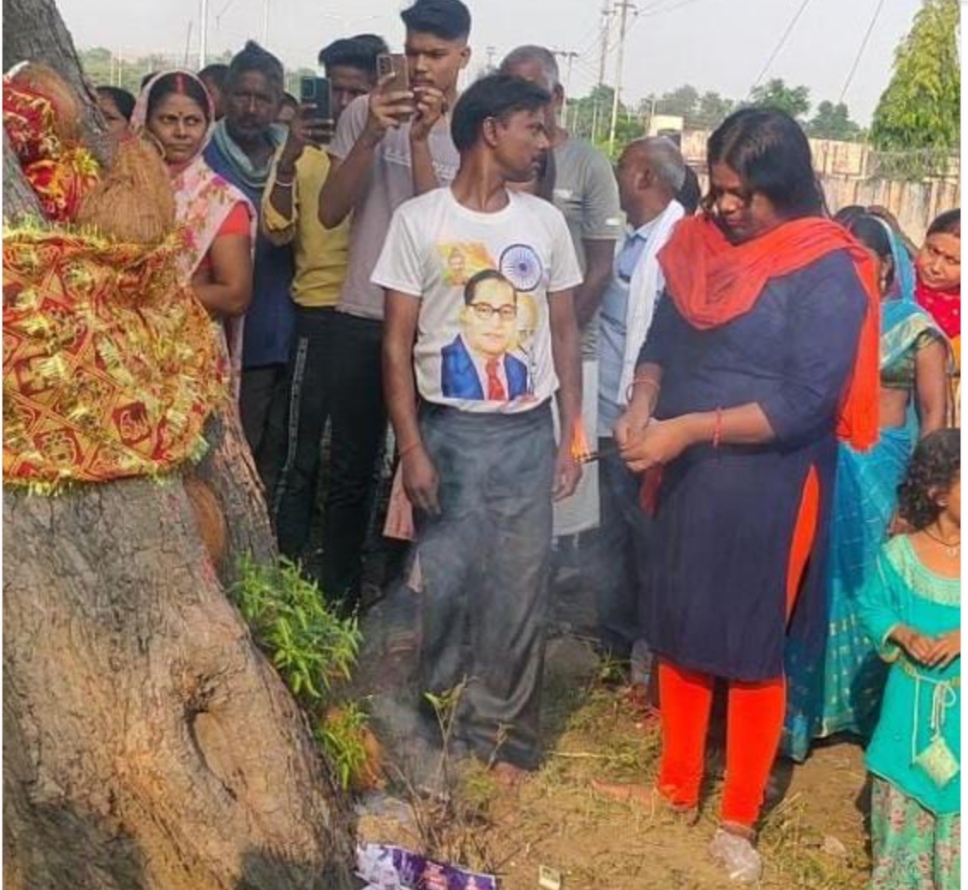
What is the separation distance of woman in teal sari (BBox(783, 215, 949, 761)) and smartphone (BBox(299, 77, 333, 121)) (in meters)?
1.83

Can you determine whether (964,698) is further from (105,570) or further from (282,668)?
(105,570)

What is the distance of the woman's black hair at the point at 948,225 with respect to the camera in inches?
183

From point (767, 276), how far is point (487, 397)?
83 centimetres

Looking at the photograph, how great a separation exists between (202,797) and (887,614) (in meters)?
1.66

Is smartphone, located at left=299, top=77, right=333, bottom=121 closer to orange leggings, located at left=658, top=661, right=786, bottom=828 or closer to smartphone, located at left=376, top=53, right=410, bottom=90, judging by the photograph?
smartphone, located at left=376, top=53, right=410, bottom=90

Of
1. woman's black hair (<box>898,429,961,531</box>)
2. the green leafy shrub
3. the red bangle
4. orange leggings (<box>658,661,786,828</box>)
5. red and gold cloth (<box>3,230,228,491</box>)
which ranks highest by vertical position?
red and gold cloth (<box>3,230,228,491</box>)

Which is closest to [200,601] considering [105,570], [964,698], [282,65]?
[105,570]

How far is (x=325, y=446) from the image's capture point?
5.37m

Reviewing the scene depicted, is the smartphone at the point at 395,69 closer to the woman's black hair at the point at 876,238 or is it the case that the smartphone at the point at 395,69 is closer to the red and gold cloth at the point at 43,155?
the red and gold cloth at the point at 43,155

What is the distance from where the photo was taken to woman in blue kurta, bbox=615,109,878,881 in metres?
3.62

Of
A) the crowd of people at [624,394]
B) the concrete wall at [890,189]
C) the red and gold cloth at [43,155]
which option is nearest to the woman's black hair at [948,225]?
the crowd of people at [624,394]

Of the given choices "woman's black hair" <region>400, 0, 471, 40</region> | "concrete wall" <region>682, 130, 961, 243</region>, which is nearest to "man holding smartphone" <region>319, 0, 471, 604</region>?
"woman's black hair" <region>400, 0, 471, 40</region>

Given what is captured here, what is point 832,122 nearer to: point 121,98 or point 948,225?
point 948,225

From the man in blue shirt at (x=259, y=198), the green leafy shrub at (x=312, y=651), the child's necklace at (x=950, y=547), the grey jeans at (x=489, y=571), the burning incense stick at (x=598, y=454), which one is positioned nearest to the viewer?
the green leafy shrub at (x=312, y=651)
